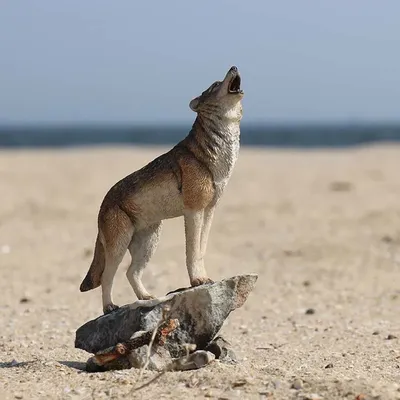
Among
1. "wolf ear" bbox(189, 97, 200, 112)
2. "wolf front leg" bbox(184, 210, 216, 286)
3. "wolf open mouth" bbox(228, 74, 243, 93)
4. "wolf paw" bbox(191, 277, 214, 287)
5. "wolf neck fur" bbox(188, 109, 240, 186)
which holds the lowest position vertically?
"wolf paw" bbox(191, 277, 214, 287)

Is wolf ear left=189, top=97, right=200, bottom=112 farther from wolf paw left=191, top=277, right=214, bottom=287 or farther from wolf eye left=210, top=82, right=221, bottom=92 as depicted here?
wolf paw left=191, top=277, right=214, bottom=287

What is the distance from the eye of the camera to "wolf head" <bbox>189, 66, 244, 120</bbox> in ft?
18.8

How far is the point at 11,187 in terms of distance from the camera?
62.5ft

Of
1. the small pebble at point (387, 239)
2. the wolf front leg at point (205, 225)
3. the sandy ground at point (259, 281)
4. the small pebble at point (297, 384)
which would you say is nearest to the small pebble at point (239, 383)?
the sandy ground at point (259, 281)

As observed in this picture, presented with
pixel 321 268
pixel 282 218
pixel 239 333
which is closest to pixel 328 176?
pixel 282 218

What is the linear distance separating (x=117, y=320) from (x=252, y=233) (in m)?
8.50

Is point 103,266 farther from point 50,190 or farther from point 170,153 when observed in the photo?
point 50,190

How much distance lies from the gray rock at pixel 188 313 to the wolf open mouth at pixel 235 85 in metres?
1.24

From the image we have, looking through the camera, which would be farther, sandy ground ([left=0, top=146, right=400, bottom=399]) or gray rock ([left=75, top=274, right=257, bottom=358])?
gray rock ([left=75, top=274, right=257, bottom=358])

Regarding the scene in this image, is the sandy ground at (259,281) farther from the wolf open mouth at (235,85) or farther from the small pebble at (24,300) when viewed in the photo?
the wolf open mouth at (235,85)

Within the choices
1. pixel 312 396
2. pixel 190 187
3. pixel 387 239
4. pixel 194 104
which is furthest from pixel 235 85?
pixel 387 239

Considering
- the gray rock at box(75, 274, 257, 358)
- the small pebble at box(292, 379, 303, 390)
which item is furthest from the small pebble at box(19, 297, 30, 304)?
the small pebble at box(292, 379, 303, 390)

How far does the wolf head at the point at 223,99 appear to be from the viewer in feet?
18.8

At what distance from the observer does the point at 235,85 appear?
5.77 m
